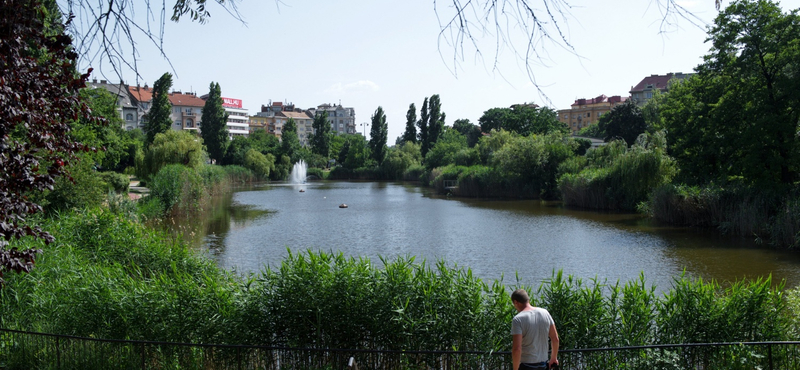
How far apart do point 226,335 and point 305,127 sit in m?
158

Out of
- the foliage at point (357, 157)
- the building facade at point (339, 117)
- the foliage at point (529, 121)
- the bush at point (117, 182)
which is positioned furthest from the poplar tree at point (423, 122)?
the building facade at point (339, 117)

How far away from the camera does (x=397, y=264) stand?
343 inches

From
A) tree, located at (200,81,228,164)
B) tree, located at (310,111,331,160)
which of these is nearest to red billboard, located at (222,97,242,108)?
tree, located at (310,111,331,160)

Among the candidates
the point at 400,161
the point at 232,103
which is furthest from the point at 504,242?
the point at 232,103

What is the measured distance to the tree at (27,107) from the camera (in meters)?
4.54

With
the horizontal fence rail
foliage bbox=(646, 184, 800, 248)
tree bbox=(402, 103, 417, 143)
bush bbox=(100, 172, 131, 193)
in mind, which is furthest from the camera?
tree bbox=(402, 103, 417, 143)

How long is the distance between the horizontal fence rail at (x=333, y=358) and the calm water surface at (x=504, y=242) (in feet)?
14.5

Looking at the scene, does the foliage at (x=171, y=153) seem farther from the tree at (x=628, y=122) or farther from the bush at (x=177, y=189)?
the tree at (x=628, y=122)

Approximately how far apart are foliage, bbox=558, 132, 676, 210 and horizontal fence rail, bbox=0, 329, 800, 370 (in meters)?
26.7

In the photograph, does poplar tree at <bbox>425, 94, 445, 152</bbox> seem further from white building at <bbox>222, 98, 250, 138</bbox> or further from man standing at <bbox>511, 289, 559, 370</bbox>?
man standing at <bbox>511, 289, 559, 370</bbox>

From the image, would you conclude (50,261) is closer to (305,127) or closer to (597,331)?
(597,331)

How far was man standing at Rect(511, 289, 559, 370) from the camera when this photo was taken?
565 centimetres

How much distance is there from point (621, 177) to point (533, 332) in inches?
1247

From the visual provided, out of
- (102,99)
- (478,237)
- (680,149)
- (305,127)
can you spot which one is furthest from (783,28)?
(305,127)
